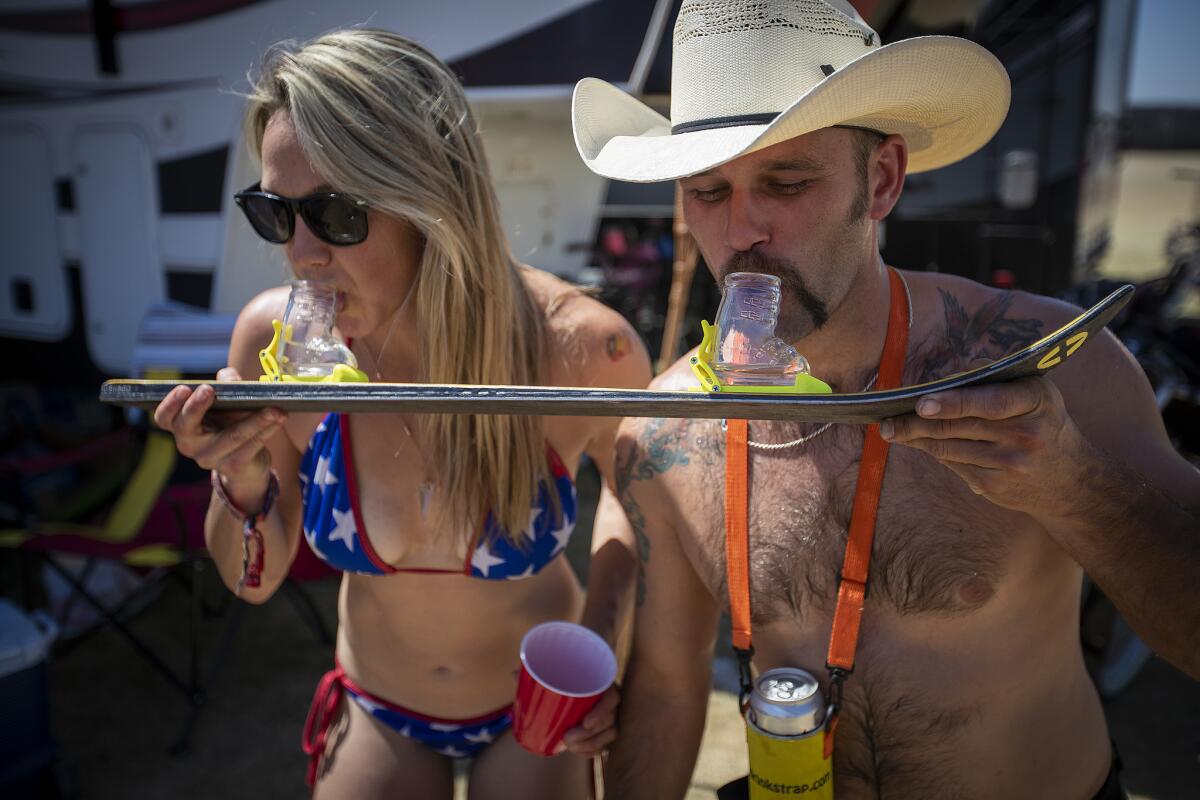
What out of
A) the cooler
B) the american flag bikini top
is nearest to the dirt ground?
the cooler

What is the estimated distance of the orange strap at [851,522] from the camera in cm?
160

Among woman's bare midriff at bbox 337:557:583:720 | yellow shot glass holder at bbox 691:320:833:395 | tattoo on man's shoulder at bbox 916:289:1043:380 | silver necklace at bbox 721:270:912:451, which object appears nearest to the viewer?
yellow shot glass holder at bbox 691:320:833:395

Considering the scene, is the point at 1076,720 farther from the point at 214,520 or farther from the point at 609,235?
the point at 609,235

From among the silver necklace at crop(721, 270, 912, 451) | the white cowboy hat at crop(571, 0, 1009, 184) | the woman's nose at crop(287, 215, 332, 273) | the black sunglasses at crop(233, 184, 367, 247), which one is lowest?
the silver necklace at crop(721, 270, 912, 451)

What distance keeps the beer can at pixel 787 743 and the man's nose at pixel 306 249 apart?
129 centimetres

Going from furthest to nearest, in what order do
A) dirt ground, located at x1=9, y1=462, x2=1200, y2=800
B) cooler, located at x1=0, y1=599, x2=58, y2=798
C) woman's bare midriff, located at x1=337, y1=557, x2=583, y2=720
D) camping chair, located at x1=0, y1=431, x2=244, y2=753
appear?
camping chair, located at x1=0, y1=431, x2=244, y2=753
dirt ground, located at x1=9, y1=462, x2=1200, y2=800
cooler, located at x1=0, y1=599, x2=58, y2=798
woman's bare midriff, located at x1=337, y1=557, x2=583, y2=720

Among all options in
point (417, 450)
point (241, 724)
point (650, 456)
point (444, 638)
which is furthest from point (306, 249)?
point (241, 724)

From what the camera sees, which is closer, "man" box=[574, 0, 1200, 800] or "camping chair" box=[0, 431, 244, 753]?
"man" box=[574, 0, 1200, 800]

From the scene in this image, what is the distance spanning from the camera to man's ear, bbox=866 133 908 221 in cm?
168

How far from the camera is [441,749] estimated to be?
7.36ft

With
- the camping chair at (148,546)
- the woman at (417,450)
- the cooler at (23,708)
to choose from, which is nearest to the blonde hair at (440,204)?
the woman at (417,450)

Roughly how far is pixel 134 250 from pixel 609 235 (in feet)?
12.7

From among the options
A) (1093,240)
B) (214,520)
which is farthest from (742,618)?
(1093,240)

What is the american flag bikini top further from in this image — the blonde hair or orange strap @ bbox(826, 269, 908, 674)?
orange strap @ bbox(826, 269, 908, 674)
